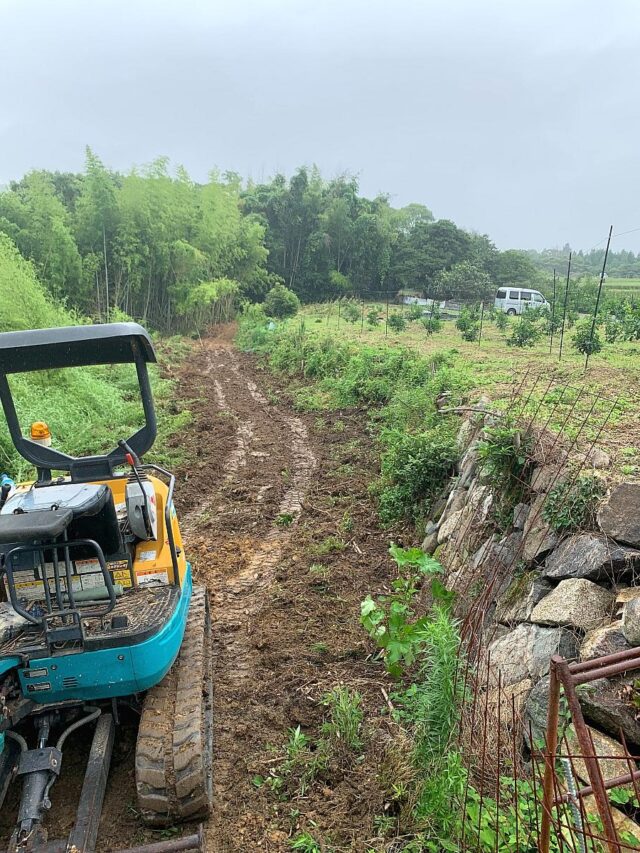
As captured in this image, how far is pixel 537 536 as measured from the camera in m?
4.08

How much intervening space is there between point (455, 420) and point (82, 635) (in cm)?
544

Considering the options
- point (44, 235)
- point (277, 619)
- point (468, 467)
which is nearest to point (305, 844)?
point (277, 619)

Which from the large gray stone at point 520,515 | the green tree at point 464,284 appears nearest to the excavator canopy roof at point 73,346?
the large gray stone at point 520,515

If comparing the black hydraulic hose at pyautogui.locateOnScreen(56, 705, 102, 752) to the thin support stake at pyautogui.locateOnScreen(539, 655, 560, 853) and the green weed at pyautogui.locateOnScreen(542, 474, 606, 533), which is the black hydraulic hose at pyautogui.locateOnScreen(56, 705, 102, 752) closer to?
the thin support stake at pyautogui.locateOnScreen(539, 655, 560, 853)

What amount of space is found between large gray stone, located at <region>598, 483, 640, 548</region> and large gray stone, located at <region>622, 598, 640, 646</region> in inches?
24.4

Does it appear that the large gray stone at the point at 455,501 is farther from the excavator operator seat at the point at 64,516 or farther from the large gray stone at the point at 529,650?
the excavator operator seat at the point at 64,516

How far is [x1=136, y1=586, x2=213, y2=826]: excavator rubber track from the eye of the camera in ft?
8.72

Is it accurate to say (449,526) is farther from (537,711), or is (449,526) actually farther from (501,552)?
(537,711)

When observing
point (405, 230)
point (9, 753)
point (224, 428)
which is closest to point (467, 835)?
point (9, 753)

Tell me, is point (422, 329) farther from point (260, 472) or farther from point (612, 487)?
point (612, 487)

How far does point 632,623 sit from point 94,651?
257 centimetres

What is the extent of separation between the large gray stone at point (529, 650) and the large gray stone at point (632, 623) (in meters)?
0.35

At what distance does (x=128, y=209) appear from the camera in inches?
898

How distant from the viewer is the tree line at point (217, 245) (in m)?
21.7
